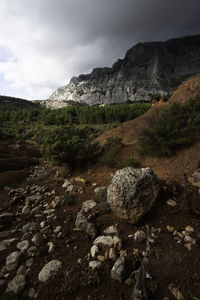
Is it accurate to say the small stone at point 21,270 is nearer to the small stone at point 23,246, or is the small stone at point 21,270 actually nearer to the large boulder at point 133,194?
the small stone at point 23,246

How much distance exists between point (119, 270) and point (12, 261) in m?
1.94

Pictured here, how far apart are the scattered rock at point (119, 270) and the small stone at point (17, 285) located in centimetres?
135

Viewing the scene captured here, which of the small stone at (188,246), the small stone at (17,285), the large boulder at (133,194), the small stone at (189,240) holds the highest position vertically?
the large boulder at (133,194)

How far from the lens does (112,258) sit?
2.30m

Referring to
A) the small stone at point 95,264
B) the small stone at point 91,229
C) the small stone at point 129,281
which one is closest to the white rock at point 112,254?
the small stone at point 95,264

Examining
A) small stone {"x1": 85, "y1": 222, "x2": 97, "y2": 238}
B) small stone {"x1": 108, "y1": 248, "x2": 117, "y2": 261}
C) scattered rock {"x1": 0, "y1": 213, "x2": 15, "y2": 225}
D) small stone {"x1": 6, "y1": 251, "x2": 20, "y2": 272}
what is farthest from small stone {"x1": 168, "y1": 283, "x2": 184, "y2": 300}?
scattered rock {"x1": 0, "y1": 213, "x2": 15, "y2": 225}

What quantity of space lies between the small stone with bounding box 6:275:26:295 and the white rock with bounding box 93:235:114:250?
4.01ft

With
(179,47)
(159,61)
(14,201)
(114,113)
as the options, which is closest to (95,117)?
(114,113)

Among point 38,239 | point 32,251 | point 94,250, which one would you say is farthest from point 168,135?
point 32,251

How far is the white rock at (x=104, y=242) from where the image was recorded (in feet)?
8.29

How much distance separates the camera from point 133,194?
3148 millimetres

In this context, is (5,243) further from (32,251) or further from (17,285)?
(17,285)

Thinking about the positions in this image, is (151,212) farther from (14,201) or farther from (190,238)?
(14,201)

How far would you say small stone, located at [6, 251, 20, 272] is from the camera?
7.75ft
